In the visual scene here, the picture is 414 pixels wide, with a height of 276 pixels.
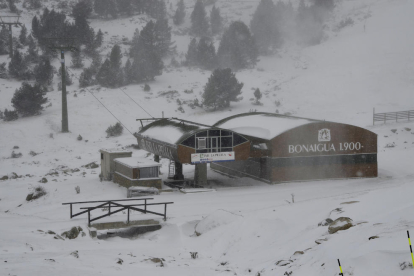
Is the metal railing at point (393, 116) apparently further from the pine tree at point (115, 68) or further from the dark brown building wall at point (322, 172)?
the pine tree at point (115, 68)

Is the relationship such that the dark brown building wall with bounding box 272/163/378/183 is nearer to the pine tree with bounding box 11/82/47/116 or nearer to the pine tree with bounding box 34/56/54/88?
the pine tree with bounding box 11/82/47/116

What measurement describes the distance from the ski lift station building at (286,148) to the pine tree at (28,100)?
29.0 m

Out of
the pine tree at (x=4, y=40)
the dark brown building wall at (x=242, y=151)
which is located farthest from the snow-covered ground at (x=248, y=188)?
the pine tree at (x=4, y=40)

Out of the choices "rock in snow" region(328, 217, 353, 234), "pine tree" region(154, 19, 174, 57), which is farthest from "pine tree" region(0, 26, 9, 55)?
"rock in snow" region(328, 217, 353, 234)

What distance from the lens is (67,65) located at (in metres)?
82.4

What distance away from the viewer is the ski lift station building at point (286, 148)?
3459cm

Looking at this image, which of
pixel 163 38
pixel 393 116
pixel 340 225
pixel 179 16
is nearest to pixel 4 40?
pixel 163 38

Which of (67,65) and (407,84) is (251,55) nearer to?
(407,84)

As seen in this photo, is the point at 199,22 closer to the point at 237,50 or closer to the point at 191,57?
the point at 191,57

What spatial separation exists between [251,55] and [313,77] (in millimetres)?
13199

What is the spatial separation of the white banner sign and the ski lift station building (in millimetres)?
73

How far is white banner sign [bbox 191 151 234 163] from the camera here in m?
34.2

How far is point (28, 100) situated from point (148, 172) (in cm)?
3443

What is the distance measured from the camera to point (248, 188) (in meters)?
35.1
